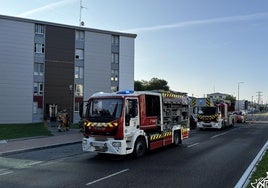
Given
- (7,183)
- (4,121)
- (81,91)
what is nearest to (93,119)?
(7,183)

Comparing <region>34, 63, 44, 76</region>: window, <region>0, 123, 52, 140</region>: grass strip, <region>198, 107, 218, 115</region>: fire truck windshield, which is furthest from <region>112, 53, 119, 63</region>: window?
<region>0, 123, 52, 140</region>: grass strip

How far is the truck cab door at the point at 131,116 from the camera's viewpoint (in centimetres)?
1398

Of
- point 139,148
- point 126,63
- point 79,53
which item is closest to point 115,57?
point 126,63

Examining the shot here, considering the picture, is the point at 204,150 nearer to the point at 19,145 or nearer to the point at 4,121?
the point at 19,145

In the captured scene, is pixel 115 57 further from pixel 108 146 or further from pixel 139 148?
pixel 108 146

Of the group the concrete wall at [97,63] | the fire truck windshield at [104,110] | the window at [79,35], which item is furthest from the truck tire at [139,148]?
the window at [79,35]

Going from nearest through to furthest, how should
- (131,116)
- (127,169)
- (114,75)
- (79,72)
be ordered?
(127,169) → (131,116) → (79,72) → (114,75)

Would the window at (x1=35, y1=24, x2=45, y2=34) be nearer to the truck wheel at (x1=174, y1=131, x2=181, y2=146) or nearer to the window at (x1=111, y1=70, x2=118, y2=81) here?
the window at (x1=111, y1=70, x2=118, y2=81)

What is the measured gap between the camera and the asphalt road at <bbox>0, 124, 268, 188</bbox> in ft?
32.3

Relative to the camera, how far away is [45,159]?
48.2 feet

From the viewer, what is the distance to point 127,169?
11992mm

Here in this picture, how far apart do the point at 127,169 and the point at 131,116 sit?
276cm

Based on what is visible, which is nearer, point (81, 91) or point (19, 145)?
point (19, 145)

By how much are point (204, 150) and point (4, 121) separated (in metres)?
39.7
